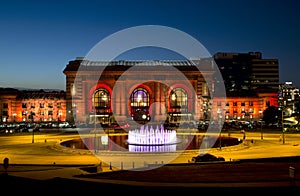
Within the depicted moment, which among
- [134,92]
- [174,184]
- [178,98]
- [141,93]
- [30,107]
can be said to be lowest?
[174,184]

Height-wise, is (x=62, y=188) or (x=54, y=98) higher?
(x=54, y=98)

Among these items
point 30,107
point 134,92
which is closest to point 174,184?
point 134,92

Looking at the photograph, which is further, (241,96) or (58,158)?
(241,96)

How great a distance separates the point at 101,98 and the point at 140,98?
34.9ft

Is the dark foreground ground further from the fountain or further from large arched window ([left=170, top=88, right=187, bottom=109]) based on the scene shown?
large arched window ([left=170, top=88, right=187, bottom=109])

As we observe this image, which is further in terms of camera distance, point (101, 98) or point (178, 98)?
point (178, 98)

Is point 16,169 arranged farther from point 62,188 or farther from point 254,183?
point 254,183

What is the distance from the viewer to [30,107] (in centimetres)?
10344

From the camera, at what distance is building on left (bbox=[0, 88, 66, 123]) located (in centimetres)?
10162

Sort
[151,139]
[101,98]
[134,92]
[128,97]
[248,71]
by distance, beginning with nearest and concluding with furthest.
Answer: [151,139], [128,97], [101,98], [134,92], [248,71]

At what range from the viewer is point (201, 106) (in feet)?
337

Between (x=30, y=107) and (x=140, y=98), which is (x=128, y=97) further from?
(x=30, y=107)

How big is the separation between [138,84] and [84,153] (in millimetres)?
68371

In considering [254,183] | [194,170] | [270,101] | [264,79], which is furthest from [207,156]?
[264,79]
